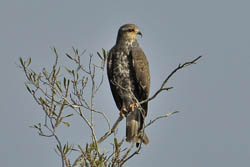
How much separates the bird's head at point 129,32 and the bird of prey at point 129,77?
32mm

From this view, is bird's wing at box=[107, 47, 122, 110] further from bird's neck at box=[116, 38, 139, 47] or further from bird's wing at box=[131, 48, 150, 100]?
bird's wing at box=[131, 48, 150, 100]

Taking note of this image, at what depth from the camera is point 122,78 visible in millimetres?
7688

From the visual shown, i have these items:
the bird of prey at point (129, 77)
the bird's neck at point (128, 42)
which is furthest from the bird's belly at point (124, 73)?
the bird's neck at point (128, 42)

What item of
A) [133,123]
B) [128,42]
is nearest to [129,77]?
[128,42]

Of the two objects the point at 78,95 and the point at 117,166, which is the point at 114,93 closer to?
the point at 78,95

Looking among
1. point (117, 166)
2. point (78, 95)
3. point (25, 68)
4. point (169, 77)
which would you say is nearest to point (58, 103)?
point (78, 95)

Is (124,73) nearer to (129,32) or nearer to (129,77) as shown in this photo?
(129,77)

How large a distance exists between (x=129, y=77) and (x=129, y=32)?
971 millimetres

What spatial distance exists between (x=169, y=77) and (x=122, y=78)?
2880mm

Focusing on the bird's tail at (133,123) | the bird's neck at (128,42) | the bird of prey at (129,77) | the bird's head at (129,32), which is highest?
the bird's head at (129,32)

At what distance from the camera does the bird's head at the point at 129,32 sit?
8.16 m

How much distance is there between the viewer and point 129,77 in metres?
7.73

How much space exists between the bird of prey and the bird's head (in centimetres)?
3

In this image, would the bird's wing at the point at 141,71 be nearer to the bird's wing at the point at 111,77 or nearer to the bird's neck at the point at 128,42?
the bird's neck at the point at 128,42
